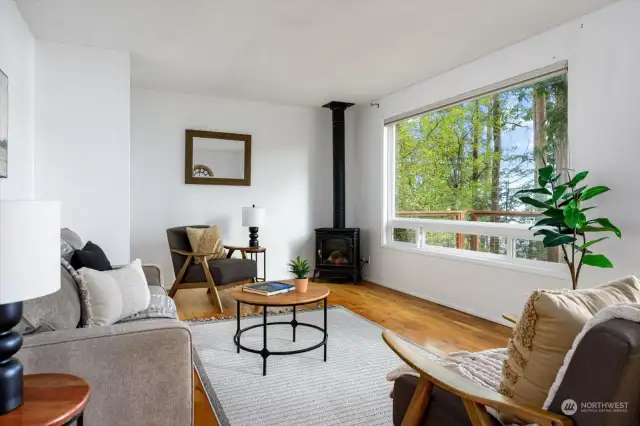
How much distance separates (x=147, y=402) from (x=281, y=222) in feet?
13.8

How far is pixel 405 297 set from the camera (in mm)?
4723

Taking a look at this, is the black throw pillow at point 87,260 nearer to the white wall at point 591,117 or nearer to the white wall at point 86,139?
the white wall at point 86,139

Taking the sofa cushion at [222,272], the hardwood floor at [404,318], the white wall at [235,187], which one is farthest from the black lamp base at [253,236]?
the hardwood floor at [404,318]

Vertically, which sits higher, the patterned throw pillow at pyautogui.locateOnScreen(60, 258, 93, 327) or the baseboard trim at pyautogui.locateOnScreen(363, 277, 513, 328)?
the patterned throw pillow at pyautogui.locateOnScreen(60, 258, 93, 327)

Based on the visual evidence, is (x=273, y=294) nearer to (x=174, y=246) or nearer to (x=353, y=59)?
(x=174, y=246)

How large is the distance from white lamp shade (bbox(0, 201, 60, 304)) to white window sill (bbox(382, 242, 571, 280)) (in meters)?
3.34

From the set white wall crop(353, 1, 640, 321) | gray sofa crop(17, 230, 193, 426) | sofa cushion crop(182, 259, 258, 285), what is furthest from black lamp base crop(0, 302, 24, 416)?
white wall crop(353, 1, 640, 321)

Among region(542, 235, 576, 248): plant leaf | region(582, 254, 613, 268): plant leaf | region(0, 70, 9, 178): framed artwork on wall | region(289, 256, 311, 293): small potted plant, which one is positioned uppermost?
region(0, 70, 9, 178): framed artwork on wall

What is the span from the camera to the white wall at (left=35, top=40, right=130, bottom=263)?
11.4 feet

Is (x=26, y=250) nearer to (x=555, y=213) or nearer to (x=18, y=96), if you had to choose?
(x=18, y=96)

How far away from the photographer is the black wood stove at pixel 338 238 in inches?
219

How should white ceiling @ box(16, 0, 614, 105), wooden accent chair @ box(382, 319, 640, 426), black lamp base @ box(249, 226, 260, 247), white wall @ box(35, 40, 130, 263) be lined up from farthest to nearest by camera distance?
black lamp base @ box(249, 226, 260, 247), white wall @ box(35, 40, 130, 263), white ceiling @ box(16, 0, 614, 105), wooden accent chair @ box(382, 319, 640, 426)

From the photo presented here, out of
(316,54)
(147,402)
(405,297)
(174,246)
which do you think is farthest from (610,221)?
(174,246)

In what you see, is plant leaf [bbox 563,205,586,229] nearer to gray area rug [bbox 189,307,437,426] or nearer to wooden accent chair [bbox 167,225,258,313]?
gray area rug [bbox 189,307,437,426]
